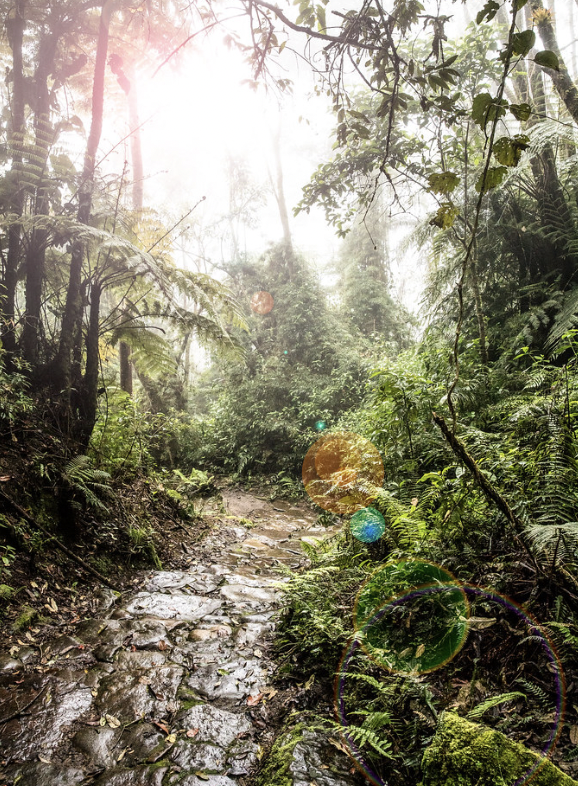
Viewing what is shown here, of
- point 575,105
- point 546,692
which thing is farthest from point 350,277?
point 546,692

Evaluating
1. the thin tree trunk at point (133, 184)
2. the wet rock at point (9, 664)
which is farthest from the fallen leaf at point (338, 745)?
the thin tree trunk at point (133, 184)

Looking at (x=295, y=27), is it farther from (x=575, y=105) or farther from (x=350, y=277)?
(x=350, y=277)

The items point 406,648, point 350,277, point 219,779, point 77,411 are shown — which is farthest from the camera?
point 350,277

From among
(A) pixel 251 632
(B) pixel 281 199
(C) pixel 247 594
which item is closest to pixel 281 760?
(A) pixel 251 632

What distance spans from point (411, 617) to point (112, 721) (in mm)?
1720

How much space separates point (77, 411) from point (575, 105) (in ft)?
23.2

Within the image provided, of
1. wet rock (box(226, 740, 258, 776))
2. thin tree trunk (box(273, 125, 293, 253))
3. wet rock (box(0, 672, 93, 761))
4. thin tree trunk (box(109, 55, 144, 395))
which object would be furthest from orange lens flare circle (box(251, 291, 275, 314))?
wet rock (box(226, 740, 258, 776))

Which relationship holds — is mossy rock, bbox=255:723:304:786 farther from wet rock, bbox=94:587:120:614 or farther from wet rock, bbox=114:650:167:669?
wet rock, bbox=94:587:120:614

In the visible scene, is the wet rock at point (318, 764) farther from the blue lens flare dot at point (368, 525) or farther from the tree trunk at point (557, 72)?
the tree trunk at point (557, 72)

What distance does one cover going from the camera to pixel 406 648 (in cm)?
221

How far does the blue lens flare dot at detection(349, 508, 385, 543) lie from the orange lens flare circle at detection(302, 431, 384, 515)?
0.15 metres

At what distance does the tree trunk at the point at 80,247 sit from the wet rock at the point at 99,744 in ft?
10.1

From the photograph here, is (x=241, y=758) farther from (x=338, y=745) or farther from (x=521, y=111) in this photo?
(x=521, y=111)

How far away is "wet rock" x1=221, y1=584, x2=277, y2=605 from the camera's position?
3754mm
